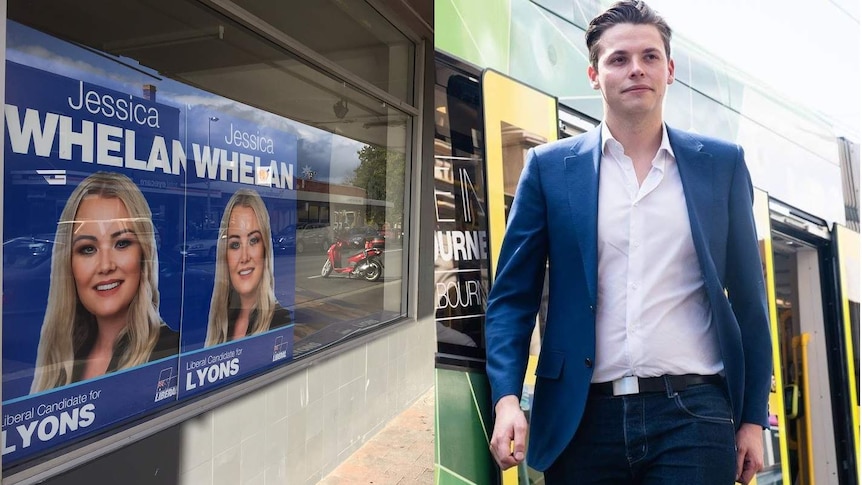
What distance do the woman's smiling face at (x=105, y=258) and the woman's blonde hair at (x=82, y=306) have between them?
0.07 ft

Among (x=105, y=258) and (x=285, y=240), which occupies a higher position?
(x=285, y=240)

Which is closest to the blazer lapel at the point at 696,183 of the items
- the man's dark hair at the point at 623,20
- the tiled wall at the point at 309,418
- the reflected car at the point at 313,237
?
the man's dark hair at the point at 623,20

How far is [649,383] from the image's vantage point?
145cm

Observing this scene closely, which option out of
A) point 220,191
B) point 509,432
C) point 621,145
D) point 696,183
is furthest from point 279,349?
point 696,183

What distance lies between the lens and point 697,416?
1.44 m

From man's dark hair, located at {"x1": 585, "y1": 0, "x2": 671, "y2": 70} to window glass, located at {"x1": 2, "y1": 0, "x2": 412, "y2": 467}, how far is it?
71.5 inches

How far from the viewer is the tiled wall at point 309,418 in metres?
3.00

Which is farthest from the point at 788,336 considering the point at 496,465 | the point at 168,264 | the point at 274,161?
the point at 274,161

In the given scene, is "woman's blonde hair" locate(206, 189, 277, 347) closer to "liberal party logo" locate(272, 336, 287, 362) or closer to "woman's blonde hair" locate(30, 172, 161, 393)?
"liberal party logo" locate(272, 336, 287, 362)

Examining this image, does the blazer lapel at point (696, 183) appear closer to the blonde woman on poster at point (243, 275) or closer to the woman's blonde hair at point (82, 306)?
the woman's blonde hair at point (82, 306)

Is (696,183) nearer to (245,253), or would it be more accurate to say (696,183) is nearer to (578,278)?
(578,278)

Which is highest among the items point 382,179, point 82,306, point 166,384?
point 382,179

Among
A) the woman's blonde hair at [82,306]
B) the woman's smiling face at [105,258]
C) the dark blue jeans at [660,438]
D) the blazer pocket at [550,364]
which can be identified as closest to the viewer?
the dark blue jeans at [660,438]

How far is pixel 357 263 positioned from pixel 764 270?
10.1 ft
